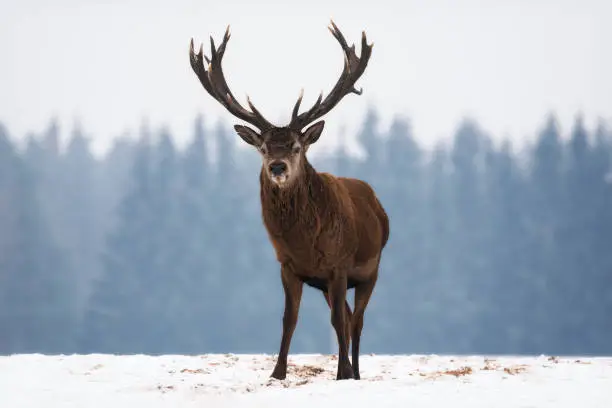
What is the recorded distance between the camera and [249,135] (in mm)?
9031

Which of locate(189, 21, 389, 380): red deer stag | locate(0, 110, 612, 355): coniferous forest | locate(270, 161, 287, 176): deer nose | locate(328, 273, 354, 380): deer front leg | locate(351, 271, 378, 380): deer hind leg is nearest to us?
locate(270, 161, 287, 176): deer nose

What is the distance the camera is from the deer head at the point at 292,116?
28.6 feet

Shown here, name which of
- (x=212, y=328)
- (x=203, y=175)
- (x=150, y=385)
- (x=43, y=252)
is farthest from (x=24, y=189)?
(x=150, y=385)

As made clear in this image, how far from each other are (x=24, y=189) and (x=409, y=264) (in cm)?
2124

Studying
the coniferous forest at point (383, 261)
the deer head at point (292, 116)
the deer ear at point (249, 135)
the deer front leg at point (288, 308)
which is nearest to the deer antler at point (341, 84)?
the deer head at point (292, 116)

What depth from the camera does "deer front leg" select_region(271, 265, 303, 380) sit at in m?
9.20

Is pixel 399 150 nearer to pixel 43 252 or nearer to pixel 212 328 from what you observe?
pixel 212 328

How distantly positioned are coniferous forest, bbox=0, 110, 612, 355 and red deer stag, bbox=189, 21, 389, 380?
34.4 m

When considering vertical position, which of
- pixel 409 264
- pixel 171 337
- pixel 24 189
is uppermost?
pixel 24 189

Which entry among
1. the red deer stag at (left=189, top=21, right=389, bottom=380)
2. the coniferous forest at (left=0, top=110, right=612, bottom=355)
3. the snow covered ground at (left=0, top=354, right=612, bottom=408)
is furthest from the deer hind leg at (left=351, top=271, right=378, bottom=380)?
the coniferous forest at (left=0, top=110, right=612, bottom=355)

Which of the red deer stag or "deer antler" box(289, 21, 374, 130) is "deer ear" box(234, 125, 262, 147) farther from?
"deer antler" box(289, 21, 374, 130)

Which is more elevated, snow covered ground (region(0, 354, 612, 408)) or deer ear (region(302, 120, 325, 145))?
deer ear (region(302, 120, 325, 145))

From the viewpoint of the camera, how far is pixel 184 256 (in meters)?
46.8

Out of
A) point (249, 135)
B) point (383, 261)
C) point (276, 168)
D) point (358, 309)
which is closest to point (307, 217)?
point (276, 168)
